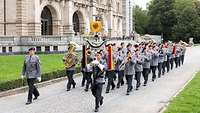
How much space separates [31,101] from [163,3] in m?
104

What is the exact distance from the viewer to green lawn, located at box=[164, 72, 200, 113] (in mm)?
16689

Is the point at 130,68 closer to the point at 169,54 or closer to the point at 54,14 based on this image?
the point at 169,54

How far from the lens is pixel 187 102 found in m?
18.4

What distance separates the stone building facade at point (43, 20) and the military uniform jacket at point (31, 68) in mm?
33953

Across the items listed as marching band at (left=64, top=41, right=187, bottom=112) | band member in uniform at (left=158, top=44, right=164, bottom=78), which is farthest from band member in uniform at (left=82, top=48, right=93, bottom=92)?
band member in uniform at (left=158, top=44, right=164, bottom=78)

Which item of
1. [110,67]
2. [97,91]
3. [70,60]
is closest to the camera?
[97,91]

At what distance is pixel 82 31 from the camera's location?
255 ft

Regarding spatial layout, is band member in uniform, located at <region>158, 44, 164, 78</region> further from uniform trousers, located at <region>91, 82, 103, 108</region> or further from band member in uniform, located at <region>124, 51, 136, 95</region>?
uniform trousers, located at <region>91, 82, 103, 108</region>

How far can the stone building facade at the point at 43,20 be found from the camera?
56.1m

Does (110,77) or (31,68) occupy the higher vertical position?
(31,68)

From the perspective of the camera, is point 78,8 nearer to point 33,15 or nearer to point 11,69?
point 33,15

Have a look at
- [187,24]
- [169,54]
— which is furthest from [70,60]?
[187,24]

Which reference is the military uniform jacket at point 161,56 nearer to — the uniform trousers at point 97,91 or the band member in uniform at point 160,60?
the band member in uniform at point 160,60

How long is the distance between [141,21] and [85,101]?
115082 millimetres
